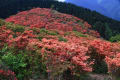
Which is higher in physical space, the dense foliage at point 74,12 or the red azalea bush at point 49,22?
the dense foliage at point 74,12

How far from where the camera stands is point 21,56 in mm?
5293

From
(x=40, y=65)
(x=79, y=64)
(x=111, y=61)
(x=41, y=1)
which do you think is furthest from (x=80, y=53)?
(x=41, y=1)

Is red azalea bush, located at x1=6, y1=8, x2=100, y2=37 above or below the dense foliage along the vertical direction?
below

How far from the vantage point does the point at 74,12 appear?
3581cm

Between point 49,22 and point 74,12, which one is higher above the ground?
point 74,12

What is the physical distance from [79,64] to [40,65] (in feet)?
5.44

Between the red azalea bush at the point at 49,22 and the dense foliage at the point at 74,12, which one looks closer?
the red azalea bush at the point at 49,22

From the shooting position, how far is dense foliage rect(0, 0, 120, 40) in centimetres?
2949

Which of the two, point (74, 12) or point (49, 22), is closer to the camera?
point (49, 22)

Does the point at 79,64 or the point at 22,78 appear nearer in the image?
the point at 79,64

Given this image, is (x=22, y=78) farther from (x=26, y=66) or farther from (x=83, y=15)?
(x=83, y=15)

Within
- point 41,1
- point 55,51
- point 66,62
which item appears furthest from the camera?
point 41,1

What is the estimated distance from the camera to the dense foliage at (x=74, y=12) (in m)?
29.5

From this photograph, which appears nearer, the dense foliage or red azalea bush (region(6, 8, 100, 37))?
red azalea bush (region(6, 8, 100, 37))
